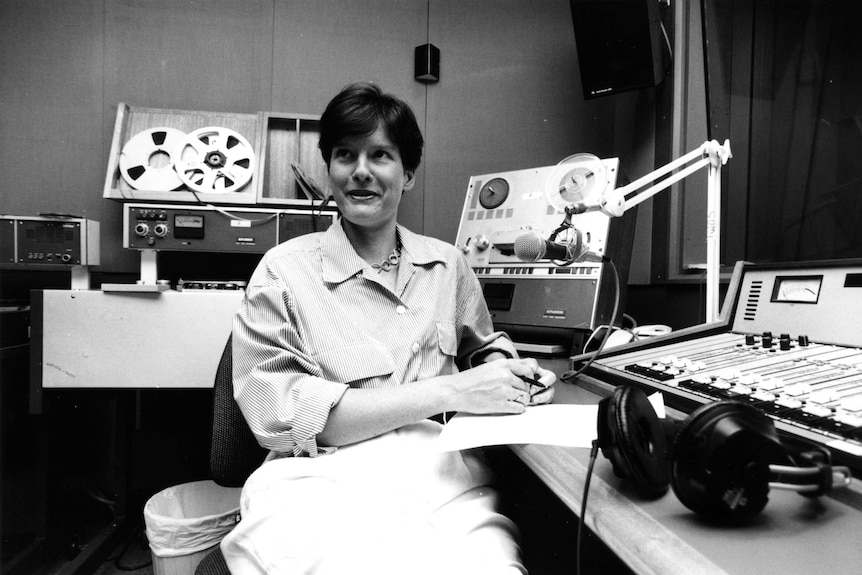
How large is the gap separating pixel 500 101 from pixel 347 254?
1.60 m

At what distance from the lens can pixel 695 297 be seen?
1844 mm

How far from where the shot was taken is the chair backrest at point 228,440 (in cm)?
106

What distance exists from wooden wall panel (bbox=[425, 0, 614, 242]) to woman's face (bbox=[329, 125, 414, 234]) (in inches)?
48.5

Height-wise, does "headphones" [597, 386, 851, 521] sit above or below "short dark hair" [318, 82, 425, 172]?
below

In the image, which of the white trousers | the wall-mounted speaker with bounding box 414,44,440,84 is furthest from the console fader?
the wall-mounted speaker with bounding box 414,44,440,84

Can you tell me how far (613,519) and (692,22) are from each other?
2028mm

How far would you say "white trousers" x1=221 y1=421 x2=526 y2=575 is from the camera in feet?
2.25

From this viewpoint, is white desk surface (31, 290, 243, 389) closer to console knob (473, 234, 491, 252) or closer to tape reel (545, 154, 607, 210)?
console knob (473, 234, 491, 252)

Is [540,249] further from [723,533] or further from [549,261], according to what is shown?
[723,533]

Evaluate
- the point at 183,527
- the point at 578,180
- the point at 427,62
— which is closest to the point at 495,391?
the point at 578,180

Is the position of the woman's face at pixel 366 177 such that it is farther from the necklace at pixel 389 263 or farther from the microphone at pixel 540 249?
the microphone at pixel 540 249

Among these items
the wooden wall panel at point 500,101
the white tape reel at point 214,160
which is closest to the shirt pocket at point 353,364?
the white tape reel at point 214,160

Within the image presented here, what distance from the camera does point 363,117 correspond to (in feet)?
3.76

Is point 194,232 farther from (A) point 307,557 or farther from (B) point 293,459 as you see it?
(A) point 307,557
